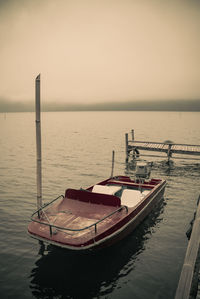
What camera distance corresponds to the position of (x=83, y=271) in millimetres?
9680

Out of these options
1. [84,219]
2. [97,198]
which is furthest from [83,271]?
[97,198]

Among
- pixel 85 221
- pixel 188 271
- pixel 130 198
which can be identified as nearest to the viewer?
pixel 188 271

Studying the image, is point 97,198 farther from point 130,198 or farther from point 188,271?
point 188,271

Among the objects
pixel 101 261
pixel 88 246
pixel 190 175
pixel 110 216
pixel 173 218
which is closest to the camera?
pixel 88 246

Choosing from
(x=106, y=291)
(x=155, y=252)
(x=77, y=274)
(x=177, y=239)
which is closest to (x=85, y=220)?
(x=77, y=274)

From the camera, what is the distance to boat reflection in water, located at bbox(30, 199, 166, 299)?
8.70 meters

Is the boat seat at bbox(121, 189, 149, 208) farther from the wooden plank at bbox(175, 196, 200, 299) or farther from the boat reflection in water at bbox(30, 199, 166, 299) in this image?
Answer: the wooden plank at bbox(175, 196, 200, 299)

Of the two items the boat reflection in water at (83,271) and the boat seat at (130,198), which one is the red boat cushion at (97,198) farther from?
the boat seat at (130,198)

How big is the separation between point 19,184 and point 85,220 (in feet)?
43.4

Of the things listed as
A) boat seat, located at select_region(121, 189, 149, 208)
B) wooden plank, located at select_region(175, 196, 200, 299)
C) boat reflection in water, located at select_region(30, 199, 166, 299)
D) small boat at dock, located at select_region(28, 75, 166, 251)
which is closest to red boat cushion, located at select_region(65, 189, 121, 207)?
small boat at dock, located at select_region(28, 75, 166, 251)

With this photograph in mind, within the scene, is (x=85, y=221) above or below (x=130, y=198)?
below

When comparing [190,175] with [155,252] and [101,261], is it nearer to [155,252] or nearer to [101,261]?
[155,252]

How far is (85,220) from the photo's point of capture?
10.7m

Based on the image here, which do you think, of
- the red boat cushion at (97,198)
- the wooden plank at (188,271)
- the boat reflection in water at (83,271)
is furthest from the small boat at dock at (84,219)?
the wooden plank at (188,271)
